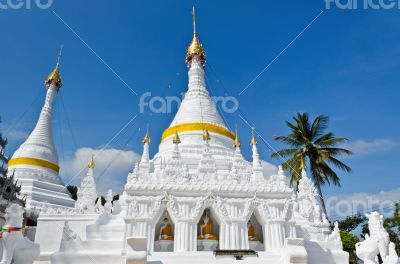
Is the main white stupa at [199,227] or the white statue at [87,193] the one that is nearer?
the main white stupa at [199,227]

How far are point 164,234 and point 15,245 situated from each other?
660 cm

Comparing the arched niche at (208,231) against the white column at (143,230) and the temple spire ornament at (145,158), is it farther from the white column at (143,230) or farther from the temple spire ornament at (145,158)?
the temple spire ornament at (145,158)

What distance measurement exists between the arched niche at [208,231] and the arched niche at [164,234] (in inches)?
52.5

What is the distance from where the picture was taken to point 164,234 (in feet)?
50.3

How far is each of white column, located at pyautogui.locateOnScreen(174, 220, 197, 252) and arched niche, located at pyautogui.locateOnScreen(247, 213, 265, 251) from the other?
9.70 ft

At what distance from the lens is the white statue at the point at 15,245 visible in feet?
34.0

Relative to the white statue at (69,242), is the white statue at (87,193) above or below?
above

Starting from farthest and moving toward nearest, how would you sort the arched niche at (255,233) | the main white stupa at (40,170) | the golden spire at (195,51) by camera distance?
1. the golden spire at (195,51)
2. the main white stupa at (40,170)
3. the arched niche at (255,233)

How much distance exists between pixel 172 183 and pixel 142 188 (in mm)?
1440


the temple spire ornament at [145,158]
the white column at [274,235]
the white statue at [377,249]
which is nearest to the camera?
the white statue at [377,249]

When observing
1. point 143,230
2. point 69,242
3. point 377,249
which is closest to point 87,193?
point 69,242

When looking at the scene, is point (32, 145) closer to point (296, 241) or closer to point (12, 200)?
point (12, 200)

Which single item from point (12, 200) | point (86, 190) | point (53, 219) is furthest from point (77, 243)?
point (12, 200)

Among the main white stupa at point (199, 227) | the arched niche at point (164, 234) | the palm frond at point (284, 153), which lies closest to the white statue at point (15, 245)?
the main white stupa at point (199, 227)
